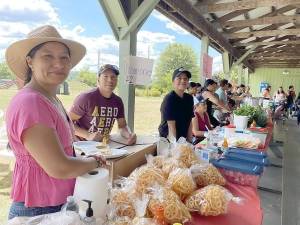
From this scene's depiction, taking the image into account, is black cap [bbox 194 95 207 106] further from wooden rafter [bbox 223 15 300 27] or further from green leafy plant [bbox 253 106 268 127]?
wooden rafter [bbox 223 15 300 27]

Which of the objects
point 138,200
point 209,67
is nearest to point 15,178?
point 138,200

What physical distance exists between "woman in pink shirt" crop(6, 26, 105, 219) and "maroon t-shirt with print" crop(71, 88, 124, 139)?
0.88 m

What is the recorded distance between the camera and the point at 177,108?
246 cm

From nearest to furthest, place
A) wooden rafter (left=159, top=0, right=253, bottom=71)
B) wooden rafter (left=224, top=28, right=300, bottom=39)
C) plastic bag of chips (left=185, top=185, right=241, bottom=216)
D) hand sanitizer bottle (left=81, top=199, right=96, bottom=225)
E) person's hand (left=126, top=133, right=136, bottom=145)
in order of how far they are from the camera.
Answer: hand sanitizer bottle (left=81, top=199, right=96, bottom=225) < plastic bag of chips (left=185, top=185, right=241, bottom=216) < person's hand (left=126, top=133, right=136, bottom=145) < wooden rafter (left=159, top=0, right=253, bottom=71) < wooden rafter (left=224, top=28, right=300, bottom=39)

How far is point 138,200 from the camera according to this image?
1008mm

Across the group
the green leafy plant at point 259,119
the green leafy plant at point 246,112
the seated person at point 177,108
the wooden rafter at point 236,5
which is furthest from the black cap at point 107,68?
the wooden rafter at point 236,5

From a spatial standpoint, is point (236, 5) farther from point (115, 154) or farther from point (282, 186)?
point (115, 154)

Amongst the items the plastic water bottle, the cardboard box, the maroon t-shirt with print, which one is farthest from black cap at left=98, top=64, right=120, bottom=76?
the plastic water bottle

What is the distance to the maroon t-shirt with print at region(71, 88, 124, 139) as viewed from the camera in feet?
6.46

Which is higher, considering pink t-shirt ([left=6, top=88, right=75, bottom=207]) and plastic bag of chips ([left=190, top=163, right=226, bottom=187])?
pink t-shirt ([left=6, top=88, right=75, bottom=207])

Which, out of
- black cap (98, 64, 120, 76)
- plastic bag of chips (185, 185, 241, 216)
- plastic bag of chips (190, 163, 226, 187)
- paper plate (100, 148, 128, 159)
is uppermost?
black cap (98, 64, 120, 76)

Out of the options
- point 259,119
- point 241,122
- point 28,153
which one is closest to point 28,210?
point 28,153

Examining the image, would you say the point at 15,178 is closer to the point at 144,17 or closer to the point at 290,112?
the point at 144,17

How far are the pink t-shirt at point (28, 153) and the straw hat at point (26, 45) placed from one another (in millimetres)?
172
